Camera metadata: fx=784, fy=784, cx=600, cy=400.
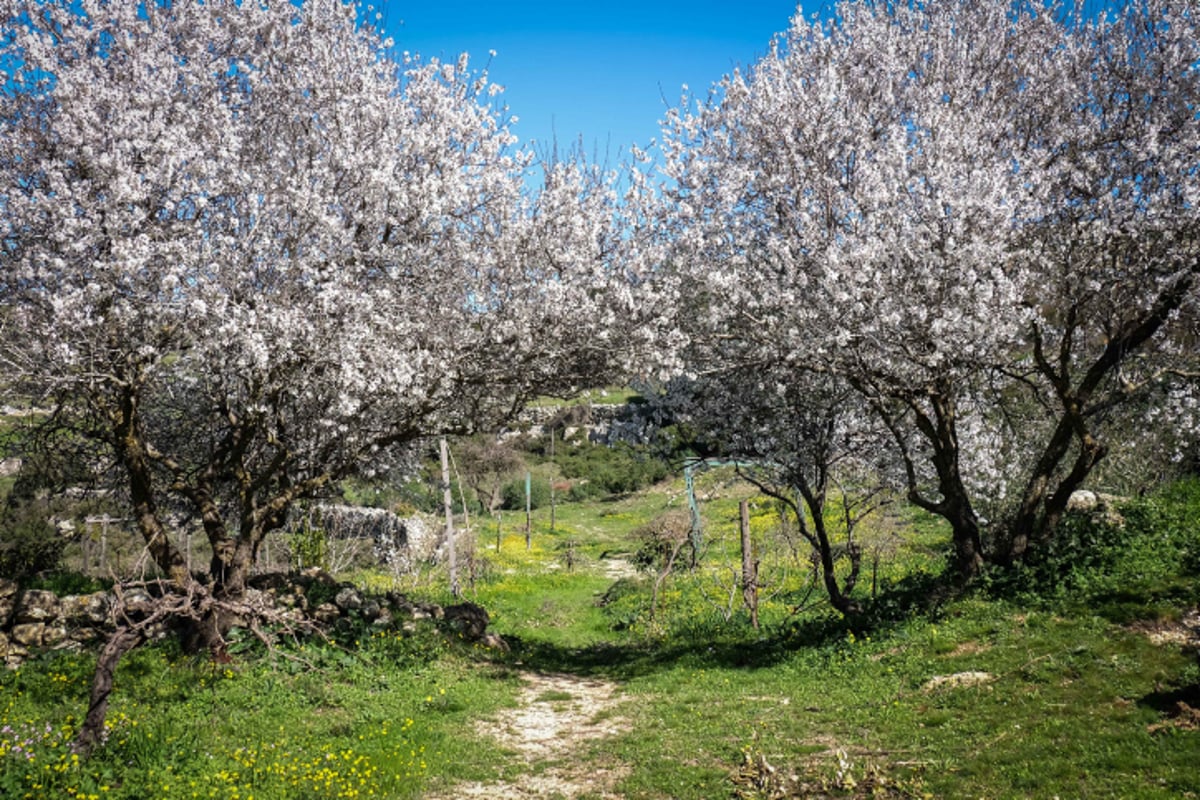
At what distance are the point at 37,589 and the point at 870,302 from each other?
45.7 ft

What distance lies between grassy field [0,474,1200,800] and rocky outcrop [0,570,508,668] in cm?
71

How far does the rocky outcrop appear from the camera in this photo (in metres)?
11.9

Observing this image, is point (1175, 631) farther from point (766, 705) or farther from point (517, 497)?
point (517, 497)

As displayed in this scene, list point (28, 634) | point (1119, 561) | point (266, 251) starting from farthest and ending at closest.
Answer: point (1119, 561) → point (28, 634) → point (266, 251)

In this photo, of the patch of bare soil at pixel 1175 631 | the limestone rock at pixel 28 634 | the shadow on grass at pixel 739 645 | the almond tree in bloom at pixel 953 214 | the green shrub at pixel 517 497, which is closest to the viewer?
the patch of bare soil at pixel 1175 631

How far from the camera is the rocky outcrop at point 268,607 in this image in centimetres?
1185

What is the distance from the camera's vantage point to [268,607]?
12.5m

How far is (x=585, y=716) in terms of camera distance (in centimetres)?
1202

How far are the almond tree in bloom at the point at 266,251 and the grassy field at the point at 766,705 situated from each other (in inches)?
75.6

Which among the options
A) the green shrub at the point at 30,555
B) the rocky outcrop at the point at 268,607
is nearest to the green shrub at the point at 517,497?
the green shrub at the point at 30,555

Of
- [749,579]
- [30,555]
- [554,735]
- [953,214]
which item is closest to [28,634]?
[30,555]

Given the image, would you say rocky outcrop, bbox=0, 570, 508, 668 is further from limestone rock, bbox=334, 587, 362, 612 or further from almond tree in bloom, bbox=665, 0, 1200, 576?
almond tree in bloom, bbox=665, 0, 1200, 576

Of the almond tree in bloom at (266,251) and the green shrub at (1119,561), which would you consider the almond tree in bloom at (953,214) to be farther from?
the almond tree in bloom at (266,251)

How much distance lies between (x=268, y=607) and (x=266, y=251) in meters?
5.66
